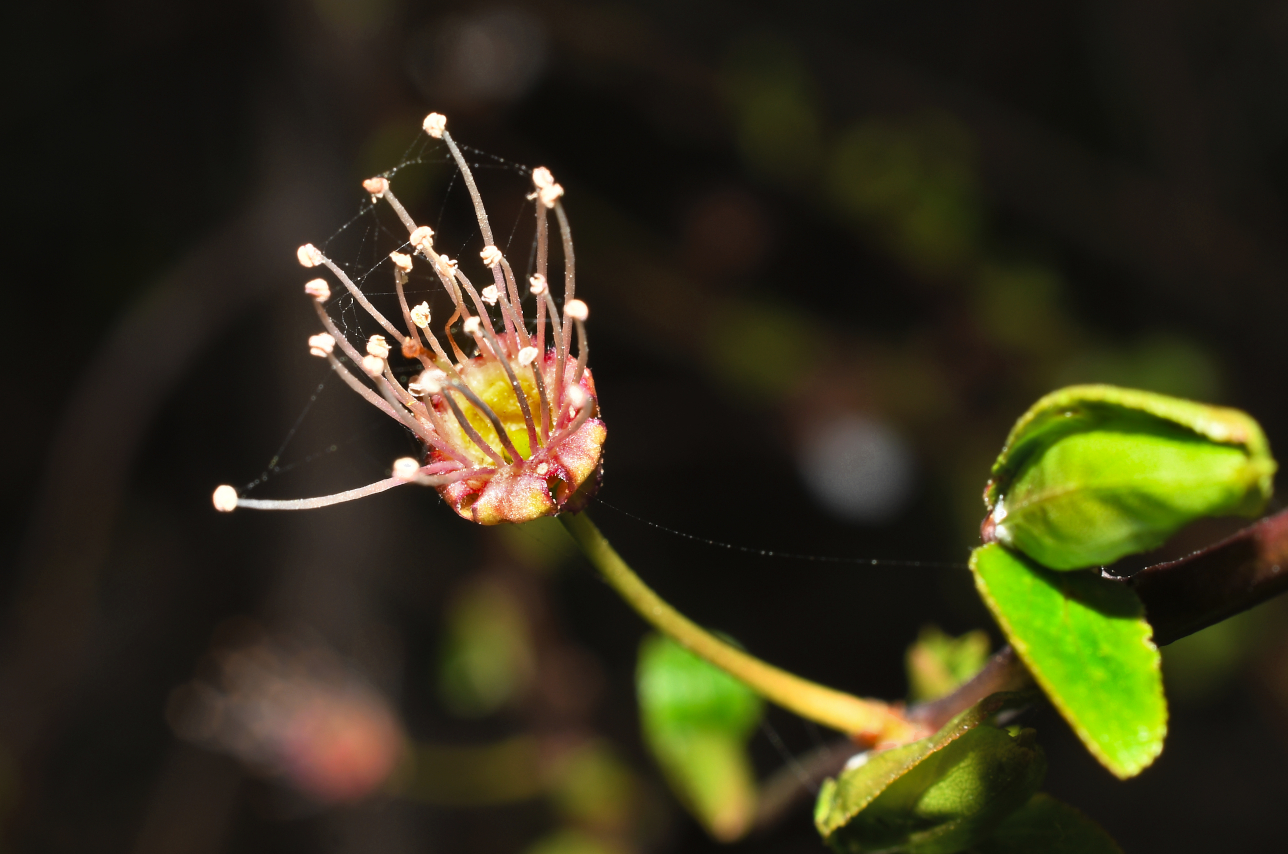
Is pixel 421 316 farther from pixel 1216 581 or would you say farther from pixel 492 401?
pixel 1216 581

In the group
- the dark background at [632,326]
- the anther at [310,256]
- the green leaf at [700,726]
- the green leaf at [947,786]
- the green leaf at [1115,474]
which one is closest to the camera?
the green leaf at [1115,474]

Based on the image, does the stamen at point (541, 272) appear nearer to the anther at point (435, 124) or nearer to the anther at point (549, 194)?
the anther at point (549, 194)

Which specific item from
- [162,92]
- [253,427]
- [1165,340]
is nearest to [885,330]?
[1165,340]

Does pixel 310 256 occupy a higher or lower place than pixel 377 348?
higher

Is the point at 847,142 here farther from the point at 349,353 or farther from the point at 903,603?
the point at 349,353

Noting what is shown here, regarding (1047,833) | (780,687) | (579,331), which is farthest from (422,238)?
(1047,833)

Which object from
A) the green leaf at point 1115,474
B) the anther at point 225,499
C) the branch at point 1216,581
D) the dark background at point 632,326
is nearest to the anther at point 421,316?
the anther at point 225,499

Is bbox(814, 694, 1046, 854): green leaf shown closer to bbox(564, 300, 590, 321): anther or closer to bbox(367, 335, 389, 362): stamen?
bbox(564, 300, 590, 321): anther
